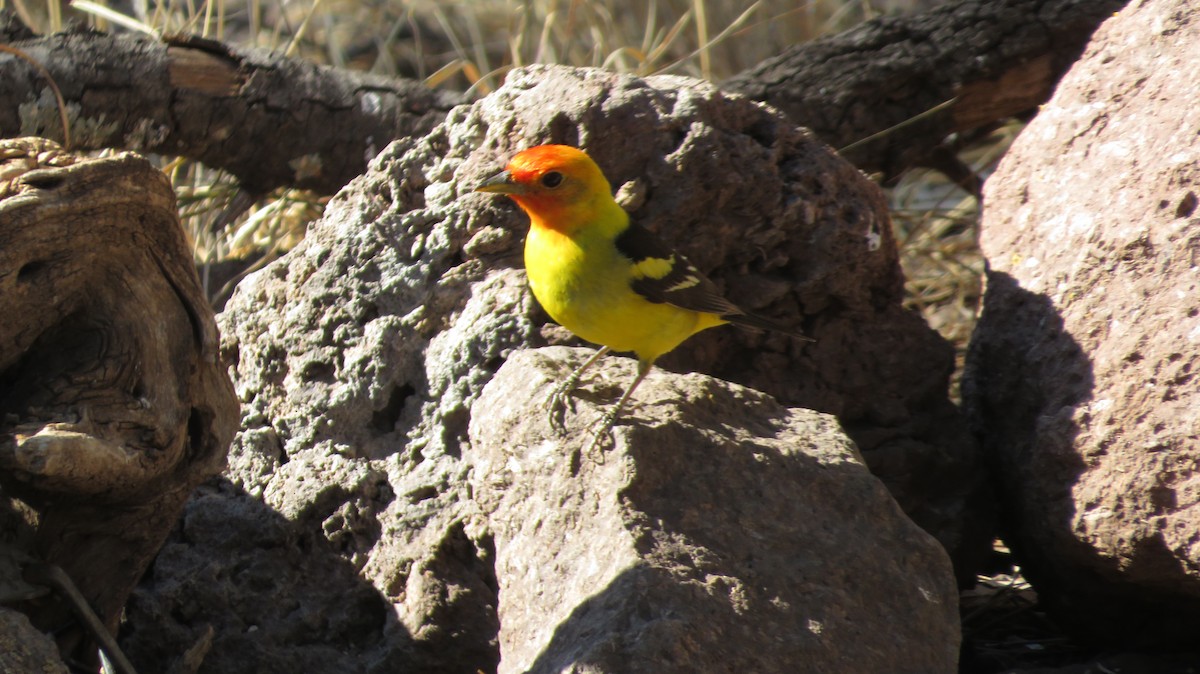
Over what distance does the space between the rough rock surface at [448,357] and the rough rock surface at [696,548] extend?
30 centimetres

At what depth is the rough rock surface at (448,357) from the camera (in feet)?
11.7

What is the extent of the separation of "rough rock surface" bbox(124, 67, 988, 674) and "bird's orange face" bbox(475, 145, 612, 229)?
1.03 ft

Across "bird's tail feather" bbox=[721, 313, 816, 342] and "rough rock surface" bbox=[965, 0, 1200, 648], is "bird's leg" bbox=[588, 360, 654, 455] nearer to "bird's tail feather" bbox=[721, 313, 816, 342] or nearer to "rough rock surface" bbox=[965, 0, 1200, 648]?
"bird's tail feather" bbox=[721, 313, 816, 342]

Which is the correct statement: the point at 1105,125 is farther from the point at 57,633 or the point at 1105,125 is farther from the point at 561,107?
the point at 57,633

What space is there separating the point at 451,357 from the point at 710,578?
119cm

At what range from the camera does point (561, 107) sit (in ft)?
12.9

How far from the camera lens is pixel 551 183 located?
3.54 m

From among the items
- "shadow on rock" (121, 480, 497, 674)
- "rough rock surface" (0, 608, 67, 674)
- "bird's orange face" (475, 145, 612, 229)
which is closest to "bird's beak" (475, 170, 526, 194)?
"bird's orange face" (475, 145, 612, 229)

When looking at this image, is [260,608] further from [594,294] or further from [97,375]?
[594,294]

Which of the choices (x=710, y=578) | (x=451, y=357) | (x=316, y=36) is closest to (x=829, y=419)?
(x=710, y=578)

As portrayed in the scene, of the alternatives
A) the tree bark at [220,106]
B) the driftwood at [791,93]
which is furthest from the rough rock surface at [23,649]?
the driftwood at [791,93]

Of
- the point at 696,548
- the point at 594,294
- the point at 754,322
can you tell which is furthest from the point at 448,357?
the point at 696,548

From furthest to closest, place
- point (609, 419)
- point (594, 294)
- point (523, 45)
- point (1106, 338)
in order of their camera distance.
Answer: point (523, 45), point (1106, 338), point (594, 294), point (609, 419)

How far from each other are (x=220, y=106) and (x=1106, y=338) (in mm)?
3876
